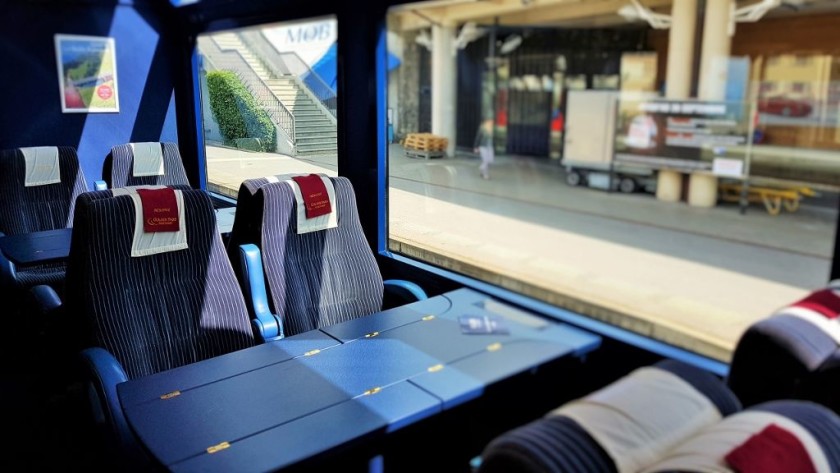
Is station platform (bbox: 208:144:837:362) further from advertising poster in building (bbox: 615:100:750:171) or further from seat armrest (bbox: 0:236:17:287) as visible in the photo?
seat armrest (bbox: 0:236:17:287)

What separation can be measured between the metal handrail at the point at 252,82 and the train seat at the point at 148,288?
5.64ft

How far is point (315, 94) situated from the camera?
3.61 metres

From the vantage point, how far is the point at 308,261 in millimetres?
2613

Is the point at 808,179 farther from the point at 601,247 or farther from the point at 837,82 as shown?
the point at 601,247

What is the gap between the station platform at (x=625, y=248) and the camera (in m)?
1.78

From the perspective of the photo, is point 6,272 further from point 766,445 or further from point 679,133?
point 766,445

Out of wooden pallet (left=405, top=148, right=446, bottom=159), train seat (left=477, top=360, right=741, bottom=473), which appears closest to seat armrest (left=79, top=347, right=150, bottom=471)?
train seat (left=477, top=360, right=741, bottom=473)

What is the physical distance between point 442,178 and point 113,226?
4.60 ft

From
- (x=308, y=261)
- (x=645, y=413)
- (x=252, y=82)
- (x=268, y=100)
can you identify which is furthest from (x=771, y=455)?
(x=252, y=82)

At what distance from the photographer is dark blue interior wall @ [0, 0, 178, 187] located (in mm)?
4645

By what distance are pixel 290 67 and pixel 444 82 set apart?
4.98 feet

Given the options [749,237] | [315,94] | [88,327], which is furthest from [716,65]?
[315,94]

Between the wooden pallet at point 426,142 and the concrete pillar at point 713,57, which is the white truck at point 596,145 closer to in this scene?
the concrete pillar at point 713,57

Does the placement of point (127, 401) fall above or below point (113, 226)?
below
